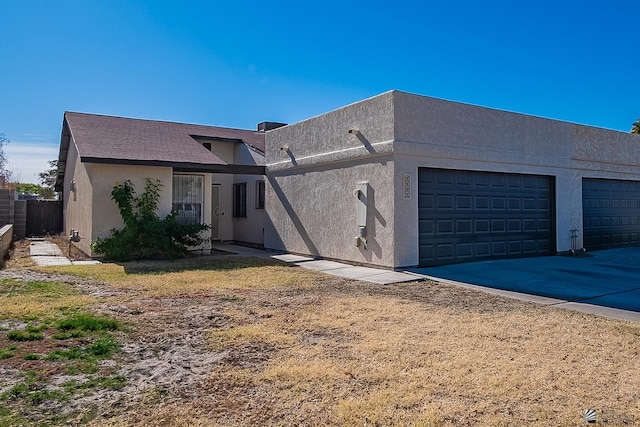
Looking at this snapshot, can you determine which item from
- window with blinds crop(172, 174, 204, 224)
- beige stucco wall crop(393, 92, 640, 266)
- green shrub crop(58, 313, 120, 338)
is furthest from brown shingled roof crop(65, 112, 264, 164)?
green shrub crop(58, 313, 120, 338)

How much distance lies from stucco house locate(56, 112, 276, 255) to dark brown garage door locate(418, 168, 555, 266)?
22.0ft

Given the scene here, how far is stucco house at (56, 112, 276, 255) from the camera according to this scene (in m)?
13.1

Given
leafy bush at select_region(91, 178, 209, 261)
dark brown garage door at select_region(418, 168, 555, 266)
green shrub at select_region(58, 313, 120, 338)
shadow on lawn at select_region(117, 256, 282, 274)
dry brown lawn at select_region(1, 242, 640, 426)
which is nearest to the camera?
dry brown lawn at select_region(1, 242, 640, 426)

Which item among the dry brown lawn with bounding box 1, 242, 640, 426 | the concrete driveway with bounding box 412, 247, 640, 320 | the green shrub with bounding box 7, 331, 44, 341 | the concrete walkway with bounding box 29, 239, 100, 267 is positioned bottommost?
the dry brown lawn with bounding box 1, 242, 640, 426

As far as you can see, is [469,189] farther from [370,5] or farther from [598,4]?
[598,4]

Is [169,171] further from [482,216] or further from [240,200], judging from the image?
[482,216]

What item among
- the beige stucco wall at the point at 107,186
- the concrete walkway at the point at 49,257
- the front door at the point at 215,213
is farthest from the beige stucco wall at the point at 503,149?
the front door at the point at 215,213

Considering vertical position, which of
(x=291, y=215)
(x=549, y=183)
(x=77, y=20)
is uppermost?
(x=77, y=20)

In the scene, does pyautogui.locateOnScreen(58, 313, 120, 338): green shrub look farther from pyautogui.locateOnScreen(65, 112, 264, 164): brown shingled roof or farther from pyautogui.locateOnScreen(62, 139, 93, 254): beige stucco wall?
pyautogui.locateOnScreen(62, 139, 93, 254): beige stucco wall

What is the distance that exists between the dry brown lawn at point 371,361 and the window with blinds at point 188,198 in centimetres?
687

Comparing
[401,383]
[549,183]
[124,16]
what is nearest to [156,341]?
[401,383]

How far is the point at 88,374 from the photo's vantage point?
13.4 feet

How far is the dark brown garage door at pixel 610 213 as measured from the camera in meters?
15.4

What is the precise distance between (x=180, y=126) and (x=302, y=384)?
645 inches
